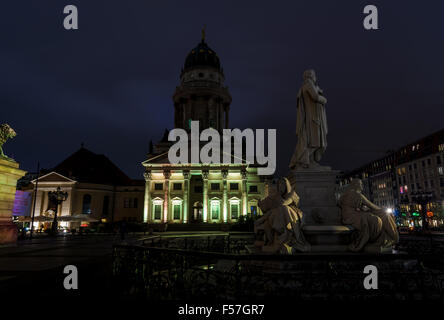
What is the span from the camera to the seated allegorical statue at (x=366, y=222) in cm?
591

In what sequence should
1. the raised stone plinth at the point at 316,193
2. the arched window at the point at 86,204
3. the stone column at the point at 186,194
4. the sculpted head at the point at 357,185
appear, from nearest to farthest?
the sculpted head at the point at 357,185
the raised stone plinth at the point at 316,193
the stone column at the point at 186,194
the arched window at the point at 86,204

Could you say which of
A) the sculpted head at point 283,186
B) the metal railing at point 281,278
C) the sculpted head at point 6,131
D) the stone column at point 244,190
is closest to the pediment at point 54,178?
the stone column at point 244,190

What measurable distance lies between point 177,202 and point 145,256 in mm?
49116

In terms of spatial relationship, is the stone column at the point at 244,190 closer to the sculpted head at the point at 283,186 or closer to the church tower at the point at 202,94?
the church tower at the point at 202,94

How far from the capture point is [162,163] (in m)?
54.3

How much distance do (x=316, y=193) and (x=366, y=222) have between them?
133 cm

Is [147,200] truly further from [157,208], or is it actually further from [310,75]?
[310,75]

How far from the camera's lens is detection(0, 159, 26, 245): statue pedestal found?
1350cm

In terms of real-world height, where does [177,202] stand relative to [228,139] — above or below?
below

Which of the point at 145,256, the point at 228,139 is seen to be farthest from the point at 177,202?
the point at 145,256

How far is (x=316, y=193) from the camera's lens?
704 cm

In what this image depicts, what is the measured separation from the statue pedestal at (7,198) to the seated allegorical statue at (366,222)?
15050 millimetres

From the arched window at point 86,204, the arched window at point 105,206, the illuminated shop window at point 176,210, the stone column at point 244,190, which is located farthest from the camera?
the arched window at point 105,206
